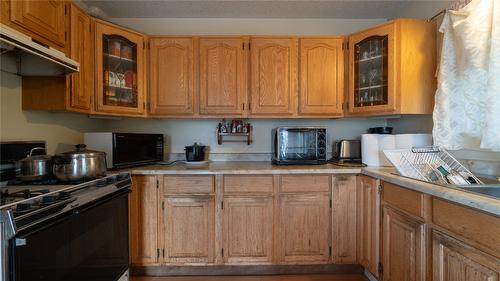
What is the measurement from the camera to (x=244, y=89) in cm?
241

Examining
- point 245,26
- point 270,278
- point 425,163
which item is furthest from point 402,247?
point 245,26

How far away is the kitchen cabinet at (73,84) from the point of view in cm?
176

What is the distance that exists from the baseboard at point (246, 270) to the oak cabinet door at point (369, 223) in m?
0.19

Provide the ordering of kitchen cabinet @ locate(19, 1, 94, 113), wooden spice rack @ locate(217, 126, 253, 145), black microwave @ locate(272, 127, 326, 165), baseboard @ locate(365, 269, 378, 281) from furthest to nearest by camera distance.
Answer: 1. wooden spice rack @ locate(217, 126, 253, 145)
2. black microwave @ locate(272, 127, 326, 165)
3. baseboard @ locate(365, 269, 378, 281)
4. kitchen cabinet @ locate(19, 1, 94, 113)

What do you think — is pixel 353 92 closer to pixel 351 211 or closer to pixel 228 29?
pixel 351 211

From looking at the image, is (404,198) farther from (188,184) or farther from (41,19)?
(41,19)

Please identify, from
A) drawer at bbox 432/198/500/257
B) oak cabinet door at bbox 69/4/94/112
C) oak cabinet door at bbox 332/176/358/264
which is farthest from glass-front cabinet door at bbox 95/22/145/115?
drawer at bbox 432/198/500/257

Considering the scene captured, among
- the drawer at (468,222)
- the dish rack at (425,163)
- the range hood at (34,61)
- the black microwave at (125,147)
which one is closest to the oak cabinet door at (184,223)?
the black microwave at (125,147)

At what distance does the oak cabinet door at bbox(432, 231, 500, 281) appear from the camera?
96 centimetres

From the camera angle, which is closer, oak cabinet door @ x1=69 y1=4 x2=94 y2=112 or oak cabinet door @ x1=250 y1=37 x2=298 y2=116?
oak cabinet door @ x1=69 y1=4 x2=94 y2=112

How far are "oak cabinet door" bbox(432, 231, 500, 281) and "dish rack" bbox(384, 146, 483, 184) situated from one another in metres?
0.39

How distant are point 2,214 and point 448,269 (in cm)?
178

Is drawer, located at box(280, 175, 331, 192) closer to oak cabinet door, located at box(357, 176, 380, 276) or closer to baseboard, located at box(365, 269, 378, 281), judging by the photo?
oak cabinet door, located at box(357, 176, 380, 276)

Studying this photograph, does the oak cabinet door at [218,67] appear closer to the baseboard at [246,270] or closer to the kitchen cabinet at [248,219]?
the kitchen cabinet at [248,219]
